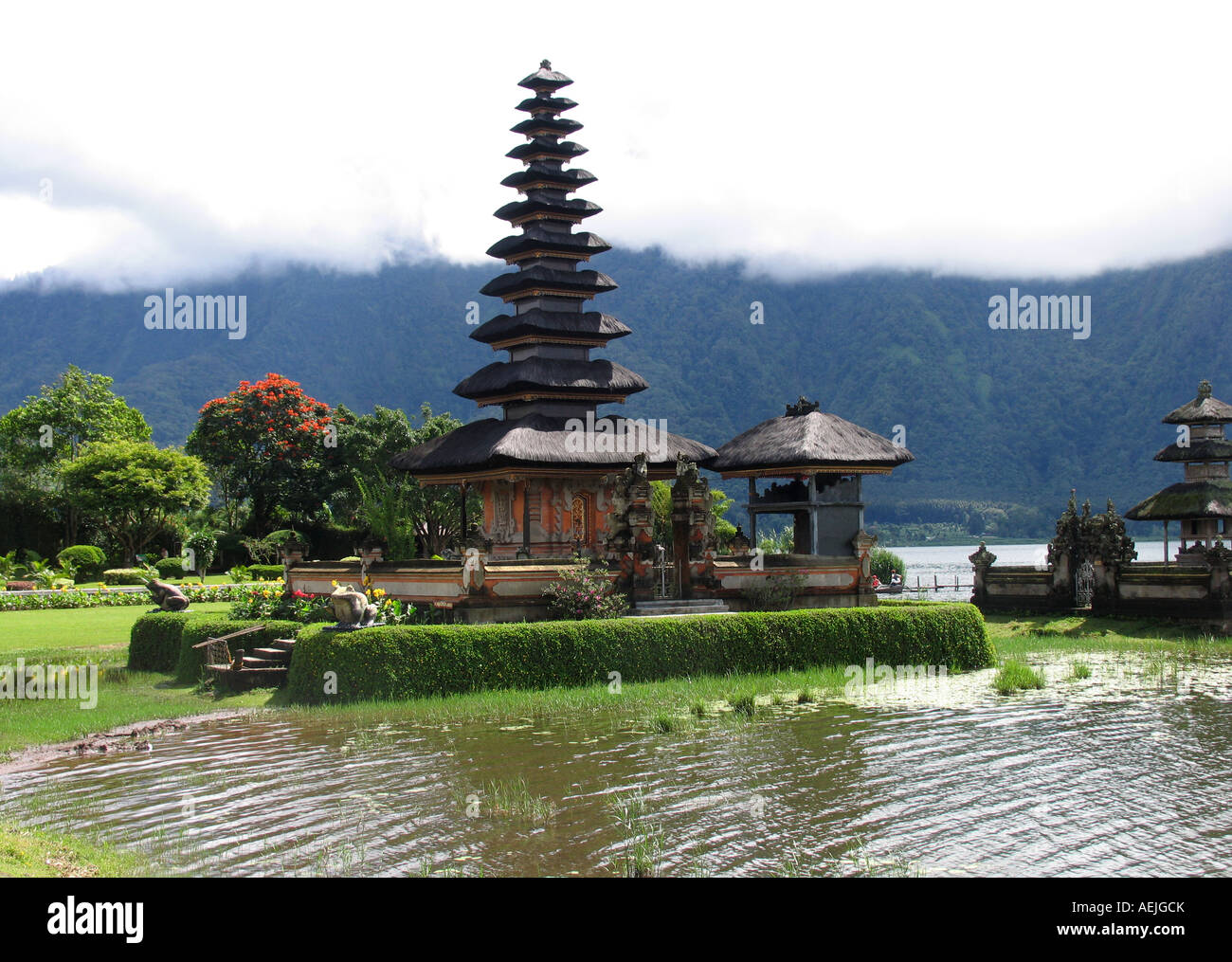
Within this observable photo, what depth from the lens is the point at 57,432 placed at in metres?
62.8

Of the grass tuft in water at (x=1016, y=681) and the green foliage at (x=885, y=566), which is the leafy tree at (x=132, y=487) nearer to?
the green foliage at (x=885, y=566)

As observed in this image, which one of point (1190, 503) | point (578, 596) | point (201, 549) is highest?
point (1190, 503)

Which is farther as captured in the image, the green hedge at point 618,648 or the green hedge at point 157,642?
the green hedge at point 157,642

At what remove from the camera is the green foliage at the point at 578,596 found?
2242cm

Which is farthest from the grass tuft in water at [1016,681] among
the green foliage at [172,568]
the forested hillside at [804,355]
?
the forested hillside at [804,355]

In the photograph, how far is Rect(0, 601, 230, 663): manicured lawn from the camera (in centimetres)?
2523

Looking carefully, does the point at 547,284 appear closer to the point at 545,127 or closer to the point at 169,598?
the point at 545,127

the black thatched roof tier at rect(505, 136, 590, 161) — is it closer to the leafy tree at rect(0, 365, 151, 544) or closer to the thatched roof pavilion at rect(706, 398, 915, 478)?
the thatched roof pavilion at rect(706, 398, 915, 478)

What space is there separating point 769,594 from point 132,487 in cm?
3739

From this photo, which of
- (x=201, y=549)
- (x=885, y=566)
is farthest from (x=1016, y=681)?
(x=201, y=549)

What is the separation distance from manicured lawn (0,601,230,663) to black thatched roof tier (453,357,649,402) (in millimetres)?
9483

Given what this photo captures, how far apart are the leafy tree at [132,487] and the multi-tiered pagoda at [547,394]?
83.0 feet

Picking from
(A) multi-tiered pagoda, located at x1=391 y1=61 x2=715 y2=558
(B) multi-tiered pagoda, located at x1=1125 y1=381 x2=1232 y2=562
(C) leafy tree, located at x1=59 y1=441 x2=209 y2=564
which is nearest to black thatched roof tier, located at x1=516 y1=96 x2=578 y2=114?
(A) multi-tiered pagoda, located at x1=391 y1=61 x2=715 y2=558
